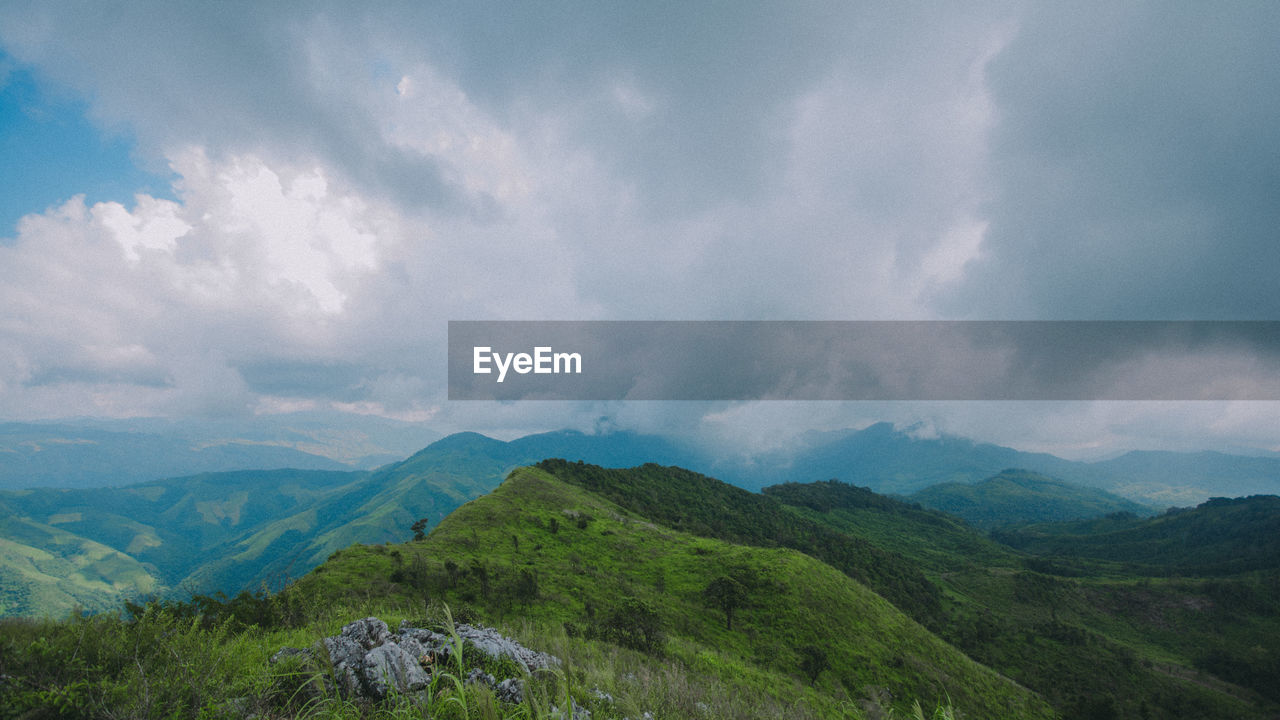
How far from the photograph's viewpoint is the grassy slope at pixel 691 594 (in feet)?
122

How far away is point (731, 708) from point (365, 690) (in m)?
5.80

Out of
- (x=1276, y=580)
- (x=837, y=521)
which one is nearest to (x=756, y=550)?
(x=837, y=521)

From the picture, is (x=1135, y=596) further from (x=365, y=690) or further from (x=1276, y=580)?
(x=365, y=690)

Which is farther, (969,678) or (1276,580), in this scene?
(1276,580)

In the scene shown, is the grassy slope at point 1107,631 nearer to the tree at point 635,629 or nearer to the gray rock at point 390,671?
the tree at point 635,629

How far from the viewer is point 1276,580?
124500 millimetres

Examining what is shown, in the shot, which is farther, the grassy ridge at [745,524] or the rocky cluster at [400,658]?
the grassy ridge at [745,524]

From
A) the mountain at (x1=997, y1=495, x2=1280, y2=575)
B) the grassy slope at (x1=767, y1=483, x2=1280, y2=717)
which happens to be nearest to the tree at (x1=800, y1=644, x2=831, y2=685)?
the grassy slope at (x1=767, y1=483, x2=1280, y2=717)

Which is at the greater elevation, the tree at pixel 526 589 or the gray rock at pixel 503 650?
the gray rock at pixel 503 650

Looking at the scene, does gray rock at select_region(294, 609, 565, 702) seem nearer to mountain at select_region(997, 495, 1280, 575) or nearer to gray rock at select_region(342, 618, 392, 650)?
gray rock at select_region(342, 618, 392, 650)

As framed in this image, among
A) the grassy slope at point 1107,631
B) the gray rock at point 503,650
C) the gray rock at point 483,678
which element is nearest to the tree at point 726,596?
the grassy slope at point 1107,631

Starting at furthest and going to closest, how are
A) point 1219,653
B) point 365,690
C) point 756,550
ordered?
point 1219,653, point 756,550, point 365,690

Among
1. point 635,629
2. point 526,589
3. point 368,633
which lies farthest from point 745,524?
point 368,633

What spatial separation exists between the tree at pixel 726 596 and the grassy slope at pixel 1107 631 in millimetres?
43032
